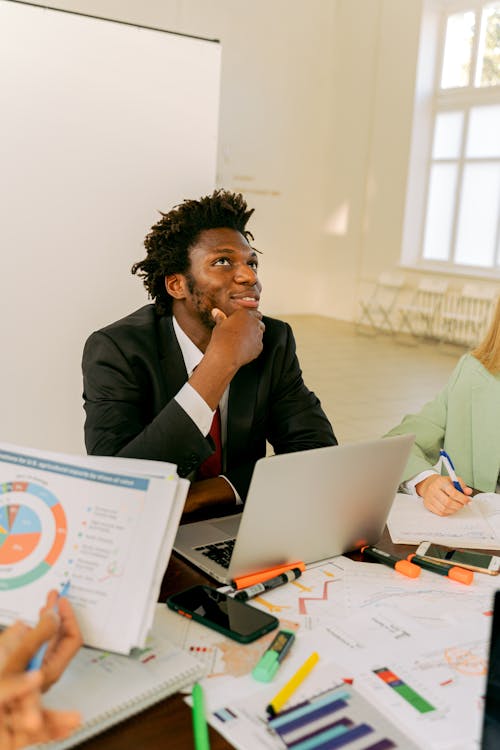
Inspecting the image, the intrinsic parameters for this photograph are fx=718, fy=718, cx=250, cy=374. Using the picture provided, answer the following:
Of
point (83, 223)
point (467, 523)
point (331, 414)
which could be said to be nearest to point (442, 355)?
point (331, 414)

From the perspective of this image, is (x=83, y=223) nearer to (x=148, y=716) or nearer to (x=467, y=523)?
(x=467, y=523)

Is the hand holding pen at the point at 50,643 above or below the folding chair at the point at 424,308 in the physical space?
above

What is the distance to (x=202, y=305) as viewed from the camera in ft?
6.19

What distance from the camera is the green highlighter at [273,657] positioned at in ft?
2.99

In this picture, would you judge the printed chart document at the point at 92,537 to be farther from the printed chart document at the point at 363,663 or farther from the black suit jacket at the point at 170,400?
the black suit jacket at the point at 170,400

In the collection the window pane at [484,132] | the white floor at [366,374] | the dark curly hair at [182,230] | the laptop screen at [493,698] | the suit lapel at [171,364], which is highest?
the window pane at [484,132]

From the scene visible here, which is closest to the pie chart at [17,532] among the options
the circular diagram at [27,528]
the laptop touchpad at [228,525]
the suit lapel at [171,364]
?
the circular diagram at [27,528]

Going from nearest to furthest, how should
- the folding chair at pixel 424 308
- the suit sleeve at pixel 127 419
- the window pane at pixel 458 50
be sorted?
the suit sleeve at pixel 127 419 → the window pane at pixel 458 50 → the folding chair at pixel 424 308

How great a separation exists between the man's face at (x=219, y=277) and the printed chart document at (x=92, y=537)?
94cm

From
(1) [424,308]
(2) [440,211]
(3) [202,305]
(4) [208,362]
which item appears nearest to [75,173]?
(3) [202,305]

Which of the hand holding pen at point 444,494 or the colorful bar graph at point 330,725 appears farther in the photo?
the hand holding pen at point 444,494

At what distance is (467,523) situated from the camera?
156 centimetres

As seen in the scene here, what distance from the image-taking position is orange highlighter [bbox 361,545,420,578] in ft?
4.15

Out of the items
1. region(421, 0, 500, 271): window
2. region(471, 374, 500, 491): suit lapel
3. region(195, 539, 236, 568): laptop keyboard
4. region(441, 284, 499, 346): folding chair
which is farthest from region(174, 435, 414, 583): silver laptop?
region(421, 0, 500, 271): window
